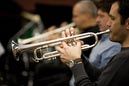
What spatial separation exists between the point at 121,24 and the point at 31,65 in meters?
3.47

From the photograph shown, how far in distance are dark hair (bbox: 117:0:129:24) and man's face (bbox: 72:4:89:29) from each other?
2.96 m

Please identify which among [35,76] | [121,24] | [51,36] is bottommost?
[35,76]

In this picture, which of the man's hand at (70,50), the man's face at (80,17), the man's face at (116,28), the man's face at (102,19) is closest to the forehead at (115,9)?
the man's face at (116,28)

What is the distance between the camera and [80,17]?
24.7 feet

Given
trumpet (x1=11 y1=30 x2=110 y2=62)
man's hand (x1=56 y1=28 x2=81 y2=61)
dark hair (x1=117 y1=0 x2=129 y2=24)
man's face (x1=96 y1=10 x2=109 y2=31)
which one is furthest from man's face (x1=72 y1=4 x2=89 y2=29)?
dark hair (x1=117 y1=0 x2=129 y2=24)

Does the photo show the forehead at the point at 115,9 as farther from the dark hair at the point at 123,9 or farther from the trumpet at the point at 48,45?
the trumpet at the point at 48,45

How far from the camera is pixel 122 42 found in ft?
14.1

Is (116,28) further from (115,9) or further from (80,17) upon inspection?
(80,17)

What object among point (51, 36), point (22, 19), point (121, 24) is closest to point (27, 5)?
point (22, 19)

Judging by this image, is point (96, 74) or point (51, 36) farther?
point (51, 36)

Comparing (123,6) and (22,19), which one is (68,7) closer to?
(22,19)

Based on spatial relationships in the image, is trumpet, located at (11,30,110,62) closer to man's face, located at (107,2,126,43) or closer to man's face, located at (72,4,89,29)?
man's face, located at (107,2,126,43)

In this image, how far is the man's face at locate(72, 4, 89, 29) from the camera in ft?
24.2

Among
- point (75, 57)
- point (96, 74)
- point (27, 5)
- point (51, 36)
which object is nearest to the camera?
point (75, 57)
